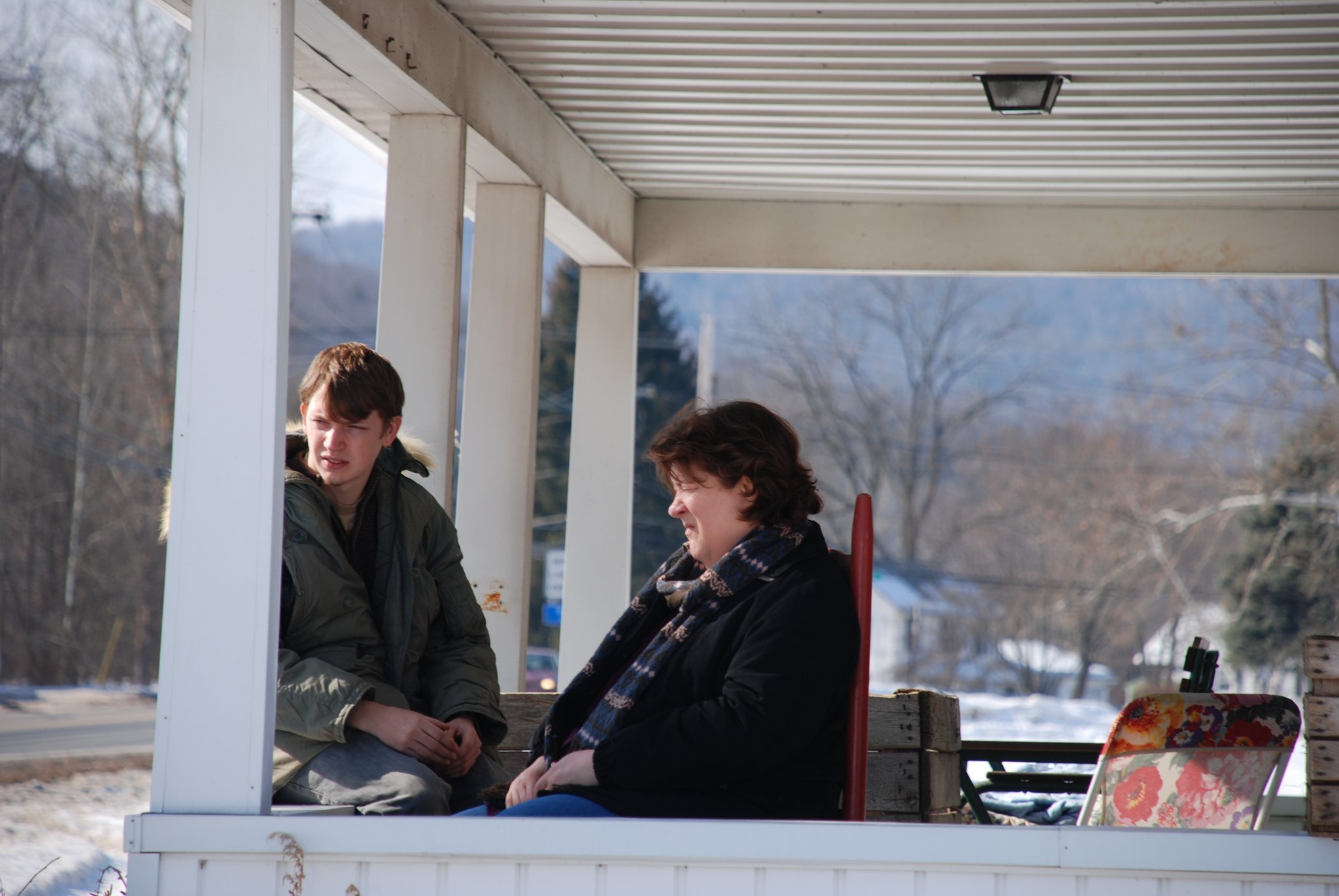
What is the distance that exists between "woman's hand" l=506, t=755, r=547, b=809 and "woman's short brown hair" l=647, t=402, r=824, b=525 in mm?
685

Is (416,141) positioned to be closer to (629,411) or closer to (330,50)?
(330,50)

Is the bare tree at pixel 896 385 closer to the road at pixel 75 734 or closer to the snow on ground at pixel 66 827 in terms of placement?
the road at pixel 75 734

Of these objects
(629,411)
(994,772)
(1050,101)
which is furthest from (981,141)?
(994,772)

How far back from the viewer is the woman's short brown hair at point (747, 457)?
3.00 meters

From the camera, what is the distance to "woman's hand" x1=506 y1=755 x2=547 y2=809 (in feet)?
9.53

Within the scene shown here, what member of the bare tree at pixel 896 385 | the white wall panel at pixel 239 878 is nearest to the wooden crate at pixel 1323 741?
the white wall panel at pixel 239 878

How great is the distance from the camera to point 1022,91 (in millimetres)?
5375

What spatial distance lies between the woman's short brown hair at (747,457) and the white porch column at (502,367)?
8.69ft

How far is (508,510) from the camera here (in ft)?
18.5

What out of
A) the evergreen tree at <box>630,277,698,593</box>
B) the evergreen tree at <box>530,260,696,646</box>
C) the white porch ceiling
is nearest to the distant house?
the evergreen tree at <box>630,277,698,593</box>

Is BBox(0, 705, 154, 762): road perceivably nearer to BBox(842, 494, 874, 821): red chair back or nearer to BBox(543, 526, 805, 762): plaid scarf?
BBox(543, 526, 805, 762): plaid scarf

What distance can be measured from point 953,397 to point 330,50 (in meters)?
40.4

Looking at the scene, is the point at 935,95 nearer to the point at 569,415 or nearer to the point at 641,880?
the point at 641,880

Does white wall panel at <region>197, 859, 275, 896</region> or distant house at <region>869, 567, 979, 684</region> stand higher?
white wall panel at <region>197, 859, 275, 896</region>
